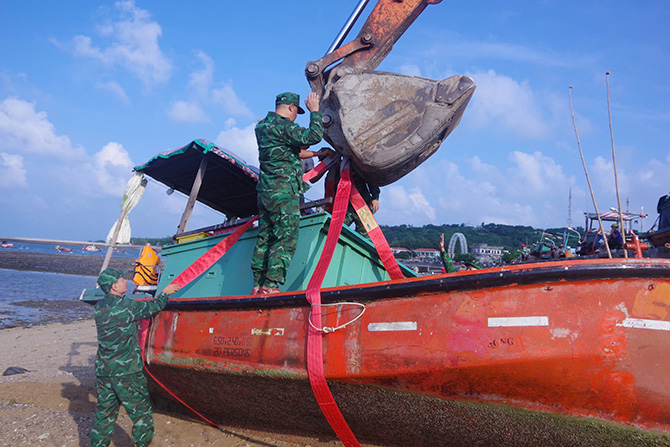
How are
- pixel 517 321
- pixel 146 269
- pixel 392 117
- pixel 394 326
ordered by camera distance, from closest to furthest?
1. pixel 517 321
2. pixel 394 326
3. pixel 392 117
4. pixel 146 269

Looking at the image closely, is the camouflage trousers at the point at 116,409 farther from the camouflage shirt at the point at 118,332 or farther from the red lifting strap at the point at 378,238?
the red lifting strap at the point at 378,238

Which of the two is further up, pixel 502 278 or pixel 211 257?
pixel 211 257

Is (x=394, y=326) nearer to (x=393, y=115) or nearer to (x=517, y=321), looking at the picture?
(x=517, y=321)

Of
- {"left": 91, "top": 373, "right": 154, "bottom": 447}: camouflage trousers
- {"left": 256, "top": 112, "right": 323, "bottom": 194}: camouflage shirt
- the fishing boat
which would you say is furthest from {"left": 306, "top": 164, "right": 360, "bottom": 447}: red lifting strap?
{"left": 91, "top": 373, "right": 154, "bottom": 447}: camouflage trousers

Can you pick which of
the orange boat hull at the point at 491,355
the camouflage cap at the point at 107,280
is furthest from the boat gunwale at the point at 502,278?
the camouflage cap at the point at 107,280

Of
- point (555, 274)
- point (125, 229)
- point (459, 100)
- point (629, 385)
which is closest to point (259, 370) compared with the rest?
point (555, 274)

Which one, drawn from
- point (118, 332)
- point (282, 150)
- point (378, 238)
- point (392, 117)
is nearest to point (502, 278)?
point (378, 238)

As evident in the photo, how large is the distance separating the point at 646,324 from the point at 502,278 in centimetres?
73

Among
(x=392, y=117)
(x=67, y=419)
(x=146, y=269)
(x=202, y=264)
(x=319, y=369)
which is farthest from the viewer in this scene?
(x=146, y=269)

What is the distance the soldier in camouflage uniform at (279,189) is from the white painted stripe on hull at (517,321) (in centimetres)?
163

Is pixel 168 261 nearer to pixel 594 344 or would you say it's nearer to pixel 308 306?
pixel 308 306

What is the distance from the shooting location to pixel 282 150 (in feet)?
11.6

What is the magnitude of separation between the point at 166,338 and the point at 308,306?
1621 mm

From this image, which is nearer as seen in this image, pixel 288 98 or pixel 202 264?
pixel 288 98
